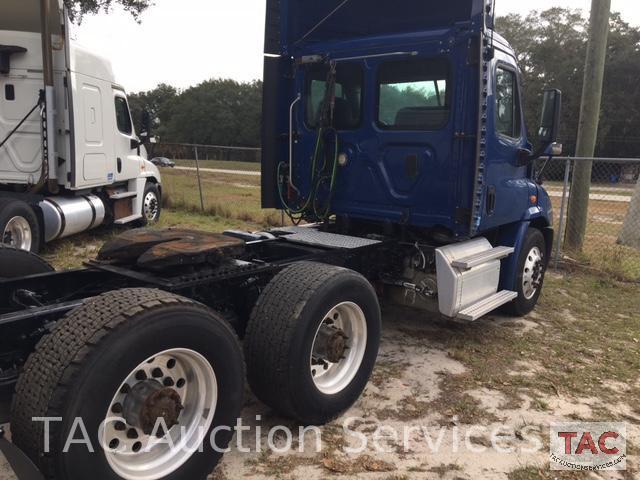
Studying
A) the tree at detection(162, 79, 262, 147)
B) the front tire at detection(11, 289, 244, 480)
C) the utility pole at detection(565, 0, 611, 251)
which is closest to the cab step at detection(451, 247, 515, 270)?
the front tire at detection(11, 289, 244, 480)

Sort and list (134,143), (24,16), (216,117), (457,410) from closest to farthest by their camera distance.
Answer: (457,410), (24,16), (134,143), (216,117)

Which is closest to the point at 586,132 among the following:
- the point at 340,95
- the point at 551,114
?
the point at 551,114

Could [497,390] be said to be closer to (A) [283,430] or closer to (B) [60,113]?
Result: (A) [283,430]

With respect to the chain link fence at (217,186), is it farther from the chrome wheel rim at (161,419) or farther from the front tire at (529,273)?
the chrome wheel rim at (161,419)

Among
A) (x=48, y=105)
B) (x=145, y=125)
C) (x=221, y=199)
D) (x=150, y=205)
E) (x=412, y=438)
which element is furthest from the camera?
(x=221, y=199)

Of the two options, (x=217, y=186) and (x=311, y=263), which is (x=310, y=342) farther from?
(x=217, y=186)

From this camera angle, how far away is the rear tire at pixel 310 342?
319cm

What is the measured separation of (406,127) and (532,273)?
2363mm

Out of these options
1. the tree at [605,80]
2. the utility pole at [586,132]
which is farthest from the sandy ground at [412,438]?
the tree at [605,80]

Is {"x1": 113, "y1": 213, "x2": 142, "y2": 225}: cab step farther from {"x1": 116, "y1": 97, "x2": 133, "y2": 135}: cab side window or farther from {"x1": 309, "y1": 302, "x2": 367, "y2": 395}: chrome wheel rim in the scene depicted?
{"x1": 309, "y1": 302, "x2": 367, "y2": 395}: chrome wheel rim

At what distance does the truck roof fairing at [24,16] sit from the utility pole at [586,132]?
27.1 feet

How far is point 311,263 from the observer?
368 centimetres

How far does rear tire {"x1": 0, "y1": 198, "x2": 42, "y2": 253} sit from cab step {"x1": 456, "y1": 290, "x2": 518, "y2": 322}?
19.8 ft

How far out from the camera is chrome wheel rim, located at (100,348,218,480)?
2.52 m
